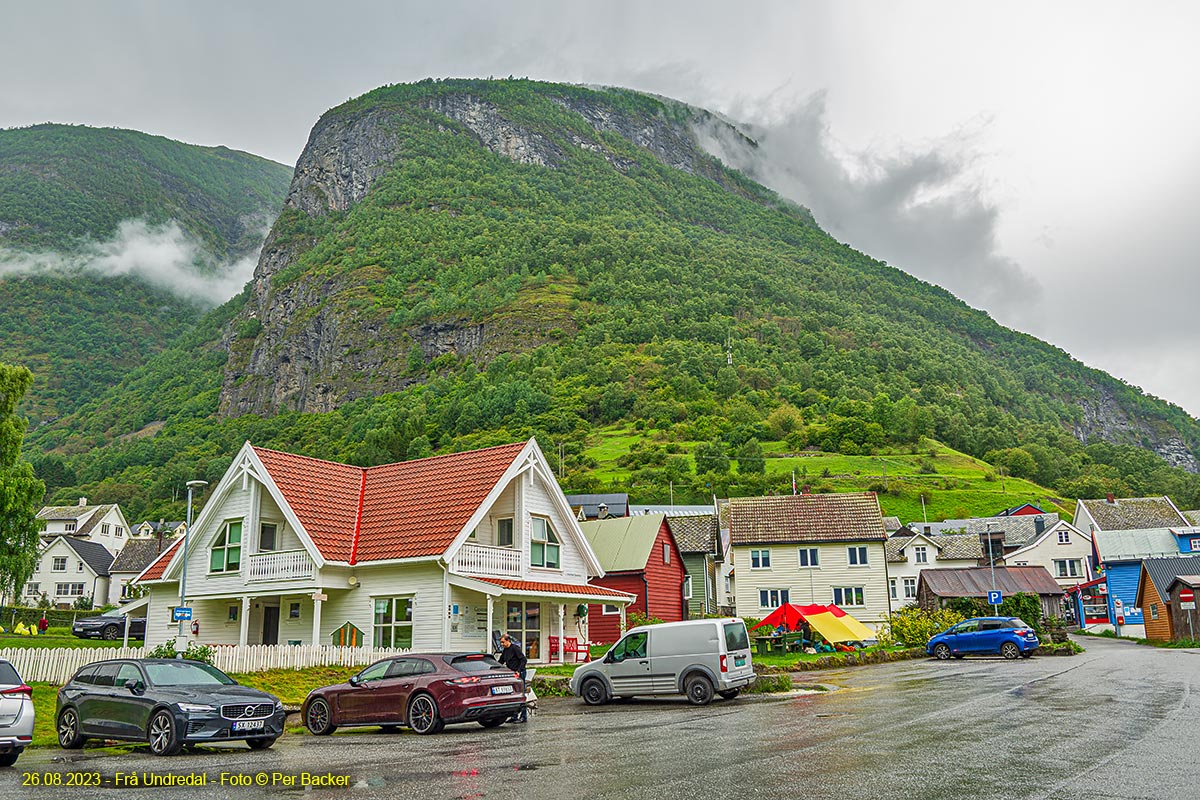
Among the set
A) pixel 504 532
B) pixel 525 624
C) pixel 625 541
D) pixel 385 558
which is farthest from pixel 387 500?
pixel 625 541

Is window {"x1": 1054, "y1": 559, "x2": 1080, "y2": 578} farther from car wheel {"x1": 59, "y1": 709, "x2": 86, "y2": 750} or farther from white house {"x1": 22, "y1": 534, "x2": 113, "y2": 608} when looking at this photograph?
white house {"x1": 22, "y1": 534, "x2": 113, "y2": 608}

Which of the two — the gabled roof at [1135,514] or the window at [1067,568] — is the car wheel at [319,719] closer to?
the gabled roof at [1135,514]

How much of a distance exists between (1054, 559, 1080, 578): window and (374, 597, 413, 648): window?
79.8 metres

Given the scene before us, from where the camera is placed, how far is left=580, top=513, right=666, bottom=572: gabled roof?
5184cm

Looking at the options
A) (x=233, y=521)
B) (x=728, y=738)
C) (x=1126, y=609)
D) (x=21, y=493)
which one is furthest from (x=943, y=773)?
(x=1126, y=609)

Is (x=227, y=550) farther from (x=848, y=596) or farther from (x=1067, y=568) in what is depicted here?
(x=1067, y=568)

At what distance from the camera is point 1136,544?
2869 inches

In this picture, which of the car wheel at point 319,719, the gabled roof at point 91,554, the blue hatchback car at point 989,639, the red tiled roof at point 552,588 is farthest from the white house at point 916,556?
the gabled roof at point 91,554

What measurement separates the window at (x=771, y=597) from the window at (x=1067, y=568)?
4592 centimetres

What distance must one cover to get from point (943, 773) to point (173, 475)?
532 feet

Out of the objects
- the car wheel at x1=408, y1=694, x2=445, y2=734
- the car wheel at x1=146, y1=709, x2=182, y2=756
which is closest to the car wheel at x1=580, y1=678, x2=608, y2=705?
the car wheel at x1=408, y1=694, x2=445, y2=734

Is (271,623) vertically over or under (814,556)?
under

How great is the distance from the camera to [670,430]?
486 ft

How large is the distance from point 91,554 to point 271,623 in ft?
270
